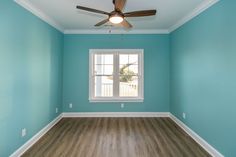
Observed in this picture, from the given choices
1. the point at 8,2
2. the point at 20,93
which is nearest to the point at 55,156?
the point at 20,93

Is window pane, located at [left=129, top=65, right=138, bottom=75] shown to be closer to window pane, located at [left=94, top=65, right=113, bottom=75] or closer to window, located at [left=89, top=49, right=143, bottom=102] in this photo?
window, located at [left=89, top=49, right=143, bottom=102]

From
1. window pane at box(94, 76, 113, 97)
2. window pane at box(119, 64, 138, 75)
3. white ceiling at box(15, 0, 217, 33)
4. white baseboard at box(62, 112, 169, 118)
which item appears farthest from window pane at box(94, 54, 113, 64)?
white baseboard at box(62, 112, 169, 118)

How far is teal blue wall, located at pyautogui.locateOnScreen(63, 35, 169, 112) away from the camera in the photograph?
18.6 ft

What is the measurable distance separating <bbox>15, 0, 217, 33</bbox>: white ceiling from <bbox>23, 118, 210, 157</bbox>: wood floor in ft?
9.06

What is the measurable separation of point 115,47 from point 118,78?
1.04 meters

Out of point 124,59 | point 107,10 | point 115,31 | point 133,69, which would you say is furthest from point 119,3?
point 133,69

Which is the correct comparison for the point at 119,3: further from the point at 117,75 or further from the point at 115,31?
the point at 117,75

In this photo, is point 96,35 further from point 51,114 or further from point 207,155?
point 207,155

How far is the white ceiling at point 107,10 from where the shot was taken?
11.0 ft

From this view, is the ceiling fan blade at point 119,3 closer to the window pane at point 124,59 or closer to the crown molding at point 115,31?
Answer: the crown molding at point 115,31

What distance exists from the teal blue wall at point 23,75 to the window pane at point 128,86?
2.24 m

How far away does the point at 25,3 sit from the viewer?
10.5ft

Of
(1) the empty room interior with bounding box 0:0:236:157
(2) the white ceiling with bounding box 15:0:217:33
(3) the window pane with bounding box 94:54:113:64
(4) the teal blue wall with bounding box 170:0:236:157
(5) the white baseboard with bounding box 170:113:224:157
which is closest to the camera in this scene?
(4) the teal blue wall with bounding box 170:0:236:157

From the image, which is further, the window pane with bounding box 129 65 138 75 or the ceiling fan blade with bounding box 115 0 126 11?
the window pane with bounding box 129 65 138 75
